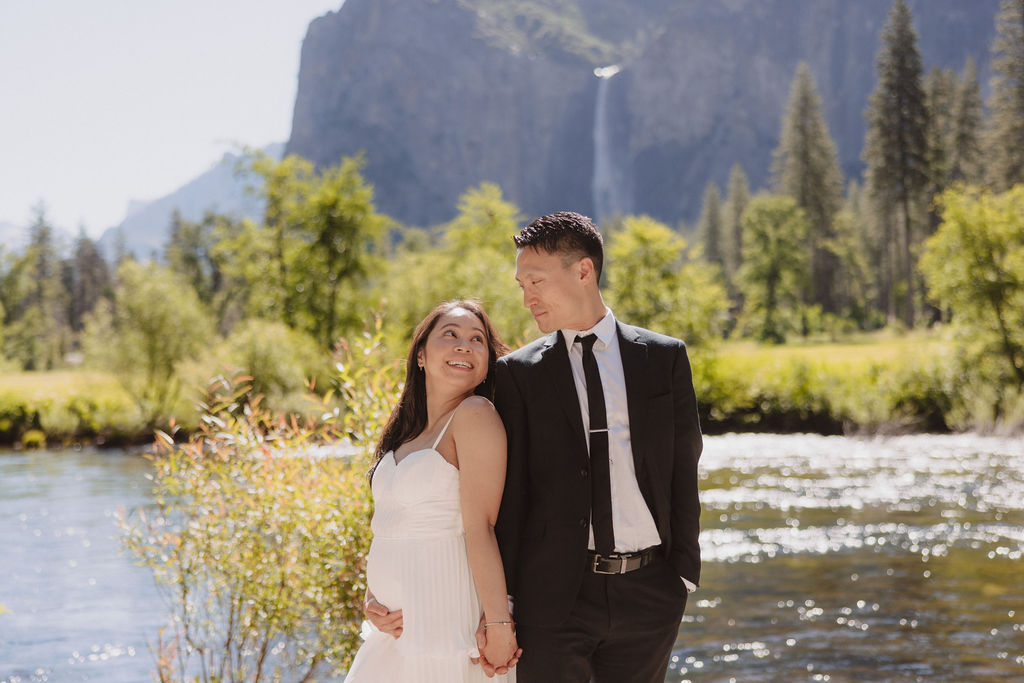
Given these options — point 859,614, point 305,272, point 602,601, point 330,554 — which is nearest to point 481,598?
point 602,601

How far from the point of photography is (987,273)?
28969mm

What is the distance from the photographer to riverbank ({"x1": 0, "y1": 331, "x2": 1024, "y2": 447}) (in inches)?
1148

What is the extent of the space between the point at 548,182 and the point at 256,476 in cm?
18629

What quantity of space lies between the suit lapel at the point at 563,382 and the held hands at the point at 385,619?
1.04m

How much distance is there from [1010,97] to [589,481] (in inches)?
2172

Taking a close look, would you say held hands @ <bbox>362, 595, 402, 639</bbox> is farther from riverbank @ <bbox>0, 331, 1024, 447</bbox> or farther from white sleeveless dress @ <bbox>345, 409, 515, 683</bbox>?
riverbank @ <bbox>0, 331, 1024, 447</bbox>

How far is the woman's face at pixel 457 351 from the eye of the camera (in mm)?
3568

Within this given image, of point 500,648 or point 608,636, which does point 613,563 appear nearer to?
point 608,636

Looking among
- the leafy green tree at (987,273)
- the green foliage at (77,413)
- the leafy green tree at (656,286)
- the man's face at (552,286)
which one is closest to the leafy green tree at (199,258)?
the green foliage at (77,413)

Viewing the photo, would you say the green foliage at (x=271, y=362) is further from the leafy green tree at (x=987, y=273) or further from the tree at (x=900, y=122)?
the tree at (x=900, y=122)

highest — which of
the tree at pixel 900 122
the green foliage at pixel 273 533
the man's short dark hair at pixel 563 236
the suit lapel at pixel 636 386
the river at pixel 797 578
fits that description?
the tree at pixel 900 122

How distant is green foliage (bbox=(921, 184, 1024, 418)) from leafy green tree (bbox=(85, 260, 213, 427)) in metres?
27.4

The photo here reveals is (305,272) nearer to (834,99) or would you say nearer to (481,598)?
(481,598)

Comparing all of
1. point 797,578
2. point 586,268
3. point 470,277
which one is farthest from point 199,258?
point 586,268
